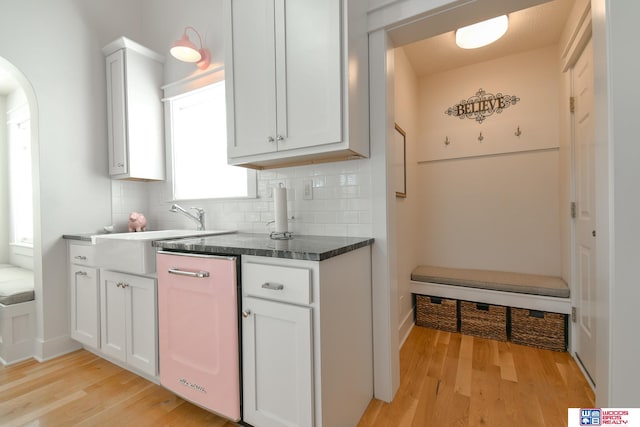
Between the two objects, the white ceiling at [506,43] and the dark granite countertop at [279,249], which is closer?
the dark granite countertop at [279,249]

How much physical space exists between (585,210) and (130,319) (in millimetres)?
3039

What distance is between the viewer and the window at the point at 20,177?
10.5 feet

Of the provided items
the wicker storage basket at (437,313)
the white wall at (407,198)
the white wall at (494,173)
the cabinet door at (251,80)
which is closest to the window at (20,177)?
the cabinet door at (251,80)

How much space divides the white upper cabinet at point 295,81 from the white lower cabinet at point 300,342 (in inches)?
25.5

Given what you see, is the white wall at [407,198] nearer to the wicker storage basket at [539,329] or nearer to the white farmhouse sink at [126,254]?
the wicker storage basket at [539,329]

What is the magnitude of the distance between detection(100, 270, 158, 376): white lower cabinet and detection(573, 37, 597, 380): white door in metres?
2.58

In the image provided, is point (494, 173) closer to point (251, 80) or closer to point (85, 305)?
point (251, 80)

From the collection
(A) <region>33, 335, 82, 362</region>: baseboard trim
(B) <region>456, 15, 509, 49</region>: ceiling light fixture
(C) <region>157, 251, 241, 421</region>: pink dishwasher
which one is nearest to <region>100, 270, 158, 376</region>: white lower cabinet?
(C) <region>157, 251, 241, 421</region>: pink dishwasher

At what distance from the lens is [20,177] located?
326cm

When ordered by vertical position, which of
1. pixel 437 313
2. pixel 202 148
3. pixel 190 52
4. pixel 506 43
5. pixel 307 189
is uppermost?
pixel 506 43

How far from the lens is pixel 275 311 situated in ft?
3.97

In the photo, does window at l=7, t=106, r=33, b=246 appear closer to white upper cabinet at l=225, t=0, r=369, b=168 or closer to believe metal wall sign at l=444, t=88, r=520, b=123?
white upper cabinet at l=225, t=0, r=369, b=168

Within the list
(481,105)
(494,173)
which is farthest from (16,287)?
(481,105)

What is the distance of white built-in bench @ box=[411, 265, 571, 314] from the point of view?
2088 mm
